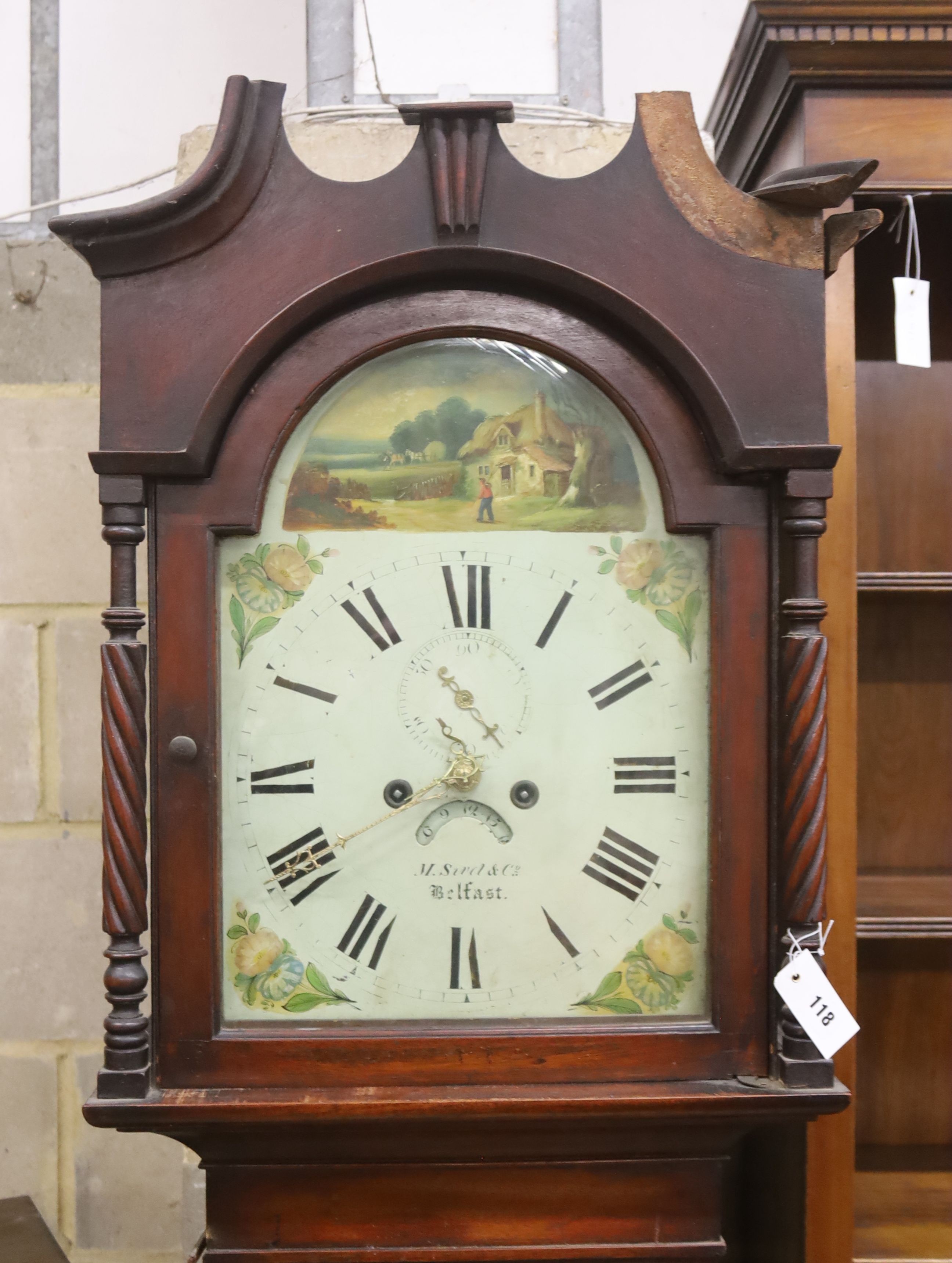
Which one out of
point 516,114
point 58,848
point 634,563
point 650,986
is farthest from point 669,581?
point 58,848

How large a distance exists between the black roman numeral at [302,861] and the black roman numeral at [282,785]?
42 mm

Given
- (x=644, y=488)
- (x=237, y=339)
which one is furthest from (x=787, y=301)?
(x=237, y=339)

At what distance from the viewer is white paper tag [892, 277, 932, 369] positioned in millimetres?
1075

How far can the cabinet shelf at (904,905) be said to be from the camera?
111 cm

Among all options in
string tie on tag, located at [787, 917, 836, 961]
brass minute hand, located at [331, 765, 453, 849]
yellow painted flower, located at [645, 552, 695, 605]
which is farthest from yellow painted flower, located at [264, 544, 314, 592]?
string tie on tag, located at [787, 917, 836, 961]

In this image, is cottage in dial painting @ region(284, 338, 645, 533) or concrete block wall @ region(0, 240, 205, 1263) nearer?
cottage in dial painting @ region(284, 338, 645, 533)

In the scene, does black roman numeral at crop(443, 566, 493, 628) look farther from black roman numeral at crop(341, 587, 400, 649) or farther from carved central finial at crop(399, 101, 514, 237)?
carved central finial at crop(399, 101, 514, 237)

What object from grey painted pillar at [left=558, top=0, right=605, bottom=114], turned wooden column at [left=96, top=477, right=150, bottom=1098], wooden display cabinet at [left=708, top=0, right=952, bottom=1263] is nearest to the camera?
turned wooden column at [left=96, top=477, right=150, bottom=1098]

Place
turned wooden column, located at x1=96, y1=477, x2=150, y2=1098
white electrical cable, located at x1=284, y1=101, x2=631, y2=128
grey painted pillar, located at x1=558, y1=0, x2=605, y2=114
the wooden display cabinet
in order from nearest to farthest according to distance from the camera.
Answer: turned wooden column, located at x1=96, y1=477, x2=150, y2=1098
the wooden display cabinet
white electrical cable, located at x1=284, y1=101, x2=631, y2=128
grey painted pillar, located at x1=558, y1=0, x2=605, y2=114

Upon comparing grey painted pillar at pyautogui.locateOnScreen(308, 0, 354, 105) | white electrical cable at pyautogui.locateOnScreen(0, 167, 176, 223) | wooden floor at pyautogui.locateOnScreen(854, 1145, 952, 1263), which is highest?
grey painted pillar at pyautogui.locateOnScreen(308, 0, 354, 105)

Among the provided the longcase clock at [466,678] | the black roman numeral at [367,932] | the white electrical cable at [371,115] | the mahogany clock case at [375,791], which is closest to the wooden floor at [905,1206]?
the longcase clock at [466,678]

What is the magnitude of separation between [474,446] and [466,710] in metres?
0.26

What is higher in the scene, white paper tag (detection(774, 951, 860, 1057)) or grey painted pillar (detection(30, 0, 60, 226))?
grey painted pillar (detection(30, 0, 60, 226))

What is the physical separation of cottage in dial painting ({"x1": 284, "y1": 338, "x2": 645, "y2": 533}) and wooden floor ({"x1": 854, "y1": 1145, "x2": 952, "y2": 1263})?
33.5 inches
